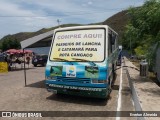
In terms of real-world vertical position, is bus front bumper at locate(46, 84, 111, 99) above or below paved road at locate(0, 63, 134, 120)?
above

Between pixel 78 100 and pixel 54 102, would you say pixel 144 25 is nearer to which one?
pixel 78 100

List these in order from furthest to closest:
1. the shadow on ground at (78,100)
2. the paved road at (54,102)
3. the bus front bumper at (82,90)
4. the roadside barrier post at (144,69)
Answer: the roadside barrier post at (144,69), the shadow on ground at (78,100), the bus front bumper at (82,90), the paved road at (54,102)

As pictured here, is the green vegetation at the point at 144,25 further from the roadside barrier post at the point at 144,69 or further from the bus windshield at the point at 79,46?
the bus windshield at the point at 79,46

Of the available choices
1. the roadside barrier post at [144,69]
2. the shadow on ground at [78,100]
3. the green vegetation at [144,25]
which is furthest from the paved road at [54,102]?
the green vegetation at [144,25]

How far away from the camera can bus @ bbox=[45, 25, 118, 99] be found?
9.53 meters

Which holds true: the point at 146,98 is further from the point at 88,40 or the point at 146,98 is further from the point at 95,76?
the point at 88,40

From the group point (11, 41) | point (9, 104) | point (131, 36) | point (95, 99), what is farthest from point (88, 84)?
point (11, 41)

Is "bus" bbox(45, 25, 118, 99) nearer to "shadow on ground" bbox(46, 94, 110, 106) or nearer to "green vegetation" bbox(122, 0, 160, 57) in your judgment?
"shadow on ground" bbox(46, 94, 110, 106)

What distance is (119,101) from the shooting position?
10.3 meters

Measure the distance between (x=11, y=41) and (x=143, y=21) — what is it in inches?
3438

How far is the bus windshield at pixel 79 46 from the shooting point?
10000mm

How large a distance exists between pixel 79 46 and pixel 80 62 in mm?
772

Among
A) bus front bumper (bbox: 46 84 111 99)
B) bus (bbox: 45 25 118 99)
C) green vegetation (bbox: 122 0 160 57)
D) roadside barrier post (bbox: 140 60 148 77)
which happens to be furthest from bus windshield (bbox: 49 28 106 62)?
roadside barrier post (bbox: 140 60 148 77)

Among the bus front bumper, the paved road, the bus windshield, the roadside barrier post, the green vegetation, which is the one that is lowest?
the paved road
